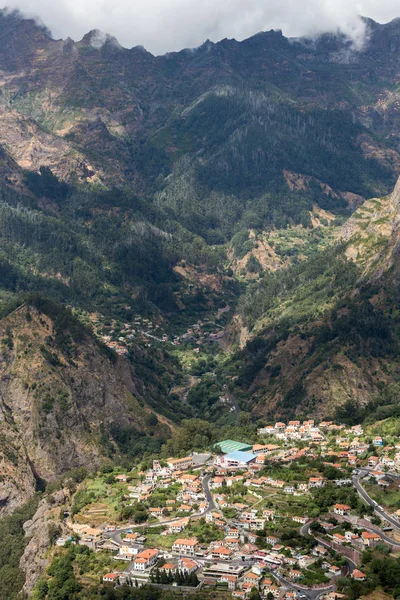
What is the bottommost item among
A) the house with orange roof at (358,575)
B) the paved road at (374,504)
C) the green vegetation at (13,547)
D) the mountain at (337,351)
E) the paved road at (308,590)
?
the green vegetation at (13,547)

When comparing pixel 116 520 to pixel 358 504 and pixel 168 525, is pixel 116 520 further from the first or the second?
pixel 358 504

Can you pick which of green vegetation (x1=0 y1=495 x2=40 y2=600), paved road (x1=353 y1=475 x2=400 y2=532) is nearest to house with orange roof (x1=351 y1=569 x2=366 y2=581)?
paved road (x1=353 y1=475 x2=400 y2=532)

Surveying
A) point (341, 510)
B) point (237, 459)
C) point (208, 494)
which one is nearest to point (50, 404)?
point (237, 459)

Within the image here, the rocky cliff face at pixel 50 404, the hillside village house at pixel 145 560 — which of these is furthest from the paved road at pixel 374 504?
the rocky cliff face at pixel 50 404

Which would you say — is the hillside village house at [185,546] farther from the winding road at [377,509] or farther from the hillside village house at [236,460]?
the hillside village house at [236,460]

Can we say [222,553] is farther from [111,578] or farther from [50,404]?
[50,404]

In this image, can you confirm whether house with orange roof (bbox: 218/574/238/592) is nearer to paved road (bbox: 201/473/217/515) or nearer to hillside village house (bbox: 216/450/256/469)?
paved road (bbox: 201/473/217/515)
